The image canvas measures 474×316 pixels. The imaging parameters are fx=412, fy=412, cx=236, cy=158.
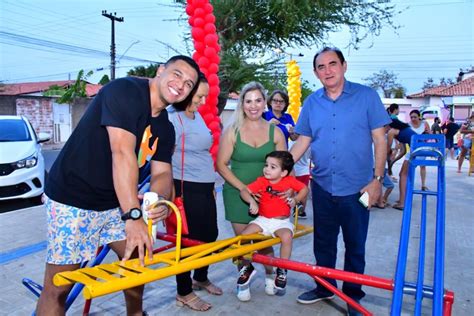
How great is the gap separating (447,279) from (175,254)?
9.85 feet

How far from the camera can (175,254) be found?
84.3 inches

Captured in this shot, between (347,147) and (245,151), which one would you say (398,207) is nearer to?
(347,147)

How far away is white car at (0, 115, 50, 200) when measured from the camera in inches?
257

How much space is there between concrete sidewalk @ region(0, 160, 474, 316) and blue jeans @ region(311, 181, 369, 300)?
1.22 feet

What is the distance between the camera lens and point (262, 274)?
13.3ft

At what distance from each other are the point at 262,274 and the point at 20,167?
4.69 m

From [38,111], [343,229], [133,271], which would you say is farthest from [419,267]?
[38,111]

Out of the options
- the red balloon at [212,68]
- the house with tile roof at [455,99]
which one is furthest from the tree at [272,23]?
the house with tile roof at [455,99]

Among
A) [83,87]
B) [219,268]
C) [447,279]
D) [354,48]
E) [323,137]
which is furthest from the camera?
[83,87]

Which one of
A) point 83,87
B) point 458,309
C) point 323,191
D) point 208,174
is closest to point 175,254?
point 208,174

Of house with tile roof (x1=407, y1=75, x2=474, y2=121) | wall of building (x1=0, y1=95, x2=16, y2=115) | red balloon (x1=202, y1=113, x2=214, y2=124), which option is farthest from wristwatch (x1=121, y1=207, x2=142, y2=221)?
house with tile roof (x1=407, y1=75, x2=474, y2=121)

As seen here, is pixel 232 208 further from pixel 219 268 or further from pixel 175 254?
pixel 175 254

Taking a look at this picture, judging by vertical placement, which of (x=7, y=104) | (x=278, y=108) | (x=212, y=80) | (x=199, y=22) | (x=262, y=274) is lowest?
(x=262, y=274)

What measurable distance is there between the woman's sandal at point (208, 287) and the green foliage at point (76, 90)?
21.8 m
